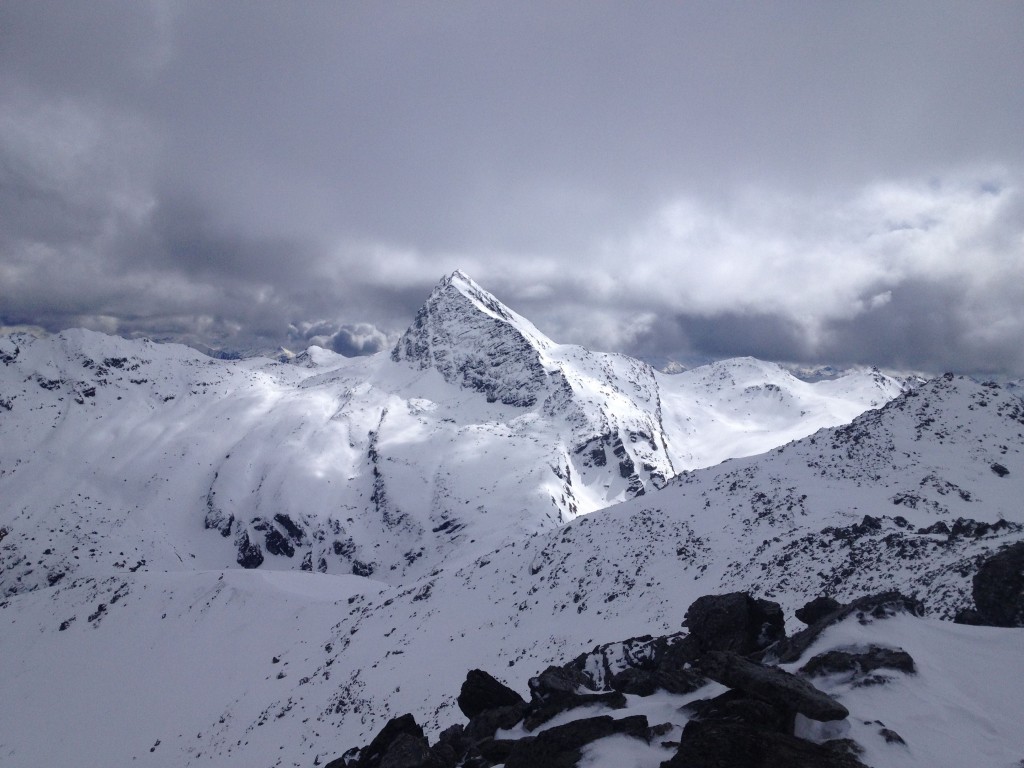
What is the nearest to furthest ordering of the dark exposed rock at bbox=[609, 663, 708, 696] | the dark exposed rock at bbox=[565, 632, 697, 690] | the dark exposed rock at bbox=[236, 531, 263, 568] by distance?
the dark exposed rock at bbox=[609, 663, 708, 696] < the dark exposed rock at bbox=[565, 632, 697, 690] < the dark exposed rock at bbox=[236, 531, 263, 568]

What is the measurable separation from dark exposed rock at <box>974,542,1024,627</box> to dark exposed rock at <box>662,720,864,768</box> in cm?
1060

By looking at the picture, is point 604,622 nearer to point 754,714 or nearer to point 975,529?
point 975,529

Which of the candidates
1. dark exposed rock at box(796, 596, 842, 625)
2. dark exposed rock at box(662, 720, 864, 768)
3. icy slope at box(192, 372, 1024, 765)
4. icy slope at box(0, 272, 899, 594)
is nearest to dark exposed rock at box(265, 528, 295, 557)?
icy slope at box(0, 272, 899, 594)

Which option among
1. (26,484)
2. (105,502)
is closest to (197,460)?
(105,502)

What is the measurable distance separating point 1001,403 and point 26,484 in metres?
241

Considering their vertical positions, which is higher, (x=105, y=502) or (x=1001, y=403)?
(x=105, y=502)

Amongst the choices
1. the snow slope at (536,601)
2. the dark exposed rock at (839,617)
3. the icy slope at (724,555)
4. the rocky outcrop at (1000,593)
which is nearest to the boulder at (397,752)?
the dark exposed rock at (839,617)

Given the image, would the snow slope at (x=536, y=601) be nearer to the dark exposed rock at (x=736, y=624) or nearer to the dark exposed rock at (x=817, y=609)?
the dark exposed rock at (x=817, y=609)

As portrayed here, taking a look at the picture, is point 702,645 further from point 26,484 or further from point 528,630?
point 26,484

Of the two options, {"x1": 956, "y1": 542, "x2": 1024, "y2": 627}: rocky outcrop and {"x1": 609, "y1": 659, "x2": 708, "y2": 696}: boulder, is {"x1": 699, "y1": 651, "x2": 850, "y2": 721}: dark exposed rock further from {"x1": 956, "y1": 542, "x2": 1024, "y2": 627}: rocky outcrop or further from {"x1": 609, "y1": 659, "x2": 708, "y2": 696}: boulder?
{"x1": 956, "y1": 542, "x2": 1024, "y2": 627}: rocky outcrop

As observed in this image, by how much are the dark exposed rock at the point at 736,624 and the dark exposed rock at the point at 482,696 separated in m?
6.17

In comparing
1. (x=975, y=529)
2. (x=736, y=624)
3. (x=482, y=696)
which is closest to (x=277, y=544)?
(x=482, y=696)

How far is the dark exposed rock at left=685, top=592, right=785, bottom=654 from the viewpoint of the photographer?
14.5 m

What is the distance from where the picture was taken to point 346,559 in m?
139
